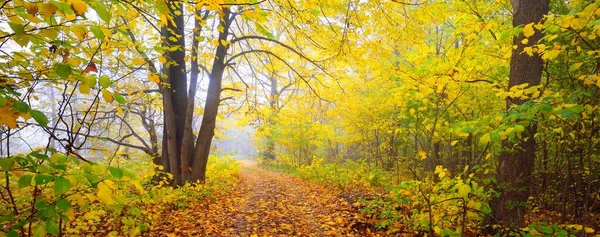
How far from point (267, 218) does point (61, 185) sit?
4.96 metres

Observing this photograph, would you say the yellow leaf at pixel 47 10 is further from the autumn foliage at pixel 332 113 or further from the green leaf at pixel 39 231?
the green leaf at pixel 39 231

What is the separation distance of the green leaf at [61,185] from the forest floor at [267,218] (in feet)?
12.0

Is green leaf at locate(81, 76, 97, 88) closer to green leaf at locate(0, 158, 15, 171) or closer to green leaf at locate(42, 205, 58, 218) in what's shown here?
green leaf at locate(0, 158, 15, 171)

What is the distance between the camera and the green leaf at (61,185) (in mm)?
1641

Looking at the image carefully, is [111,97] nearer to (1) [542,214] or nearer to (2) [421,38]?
(2) [421,38]

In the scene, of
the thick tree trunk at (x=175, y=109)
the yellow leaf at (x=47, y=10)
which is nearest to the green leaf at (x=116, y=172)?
the yellow leaf at (x=47, y=10)

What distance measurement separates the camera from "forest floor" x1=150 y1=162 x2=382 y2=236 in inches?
210

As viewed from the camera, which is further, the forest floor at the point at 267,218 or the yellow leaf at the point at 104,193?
the forest floor at the point at 267,218

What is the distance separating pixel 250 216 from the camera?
6.43 meters

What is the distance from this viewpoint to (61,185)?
1.67 meters

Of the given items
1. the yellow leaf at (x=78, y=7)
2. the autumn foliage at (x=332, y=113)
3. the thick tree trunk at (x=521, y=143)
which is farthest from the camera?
the thick tree trunk at (x=521, y=143)

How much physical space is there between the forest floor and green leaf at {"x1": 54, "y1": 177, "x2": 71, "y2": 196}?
144 inches

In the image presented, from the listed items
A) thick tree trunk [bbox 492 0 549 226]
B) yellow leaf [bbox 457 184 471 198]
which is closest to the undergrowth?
yellow leaf [bbox 457 184 471 198]

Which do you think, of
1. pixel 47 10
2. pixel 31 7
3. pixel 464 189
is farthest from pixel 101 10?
pixel 464 189
